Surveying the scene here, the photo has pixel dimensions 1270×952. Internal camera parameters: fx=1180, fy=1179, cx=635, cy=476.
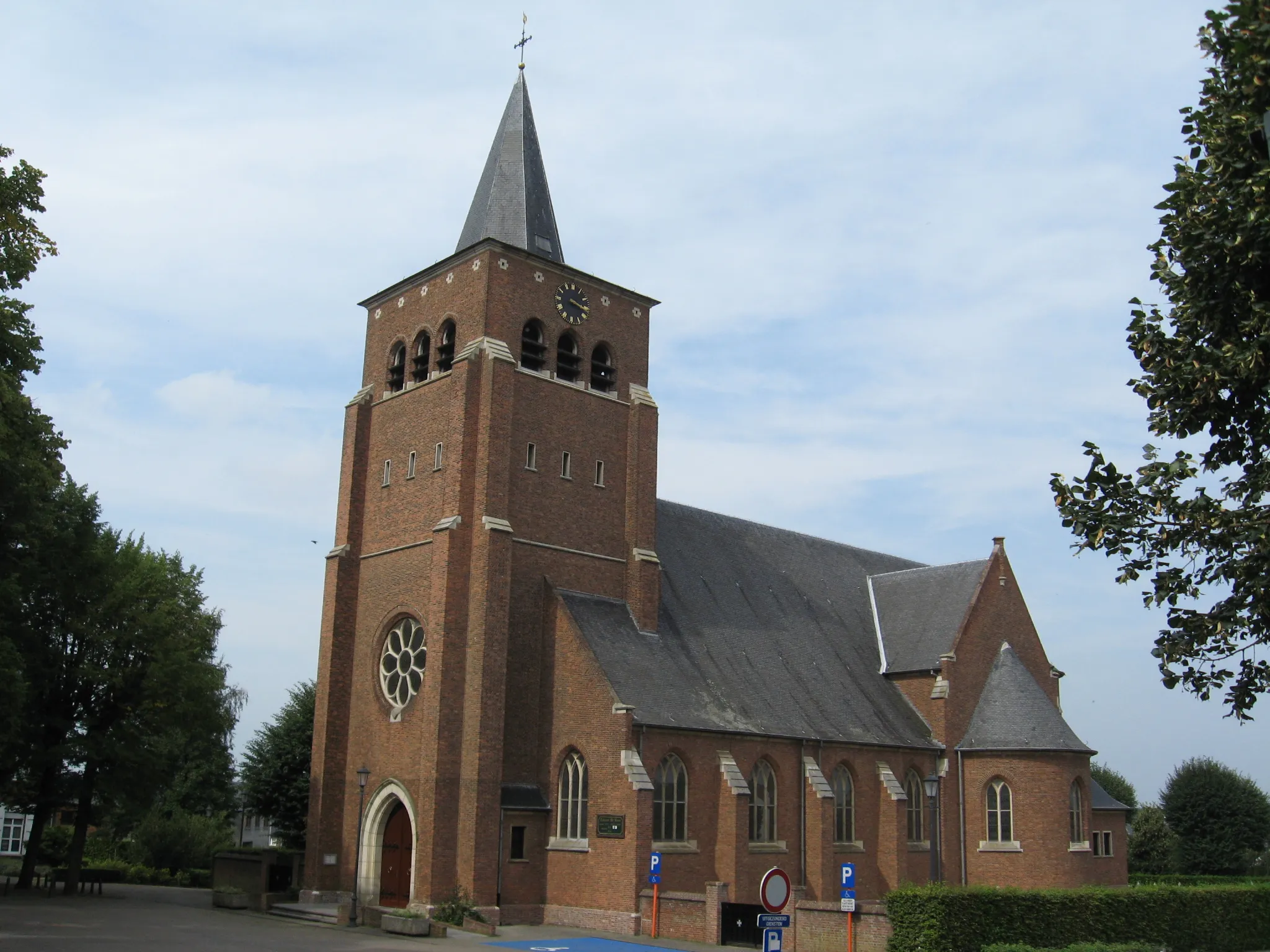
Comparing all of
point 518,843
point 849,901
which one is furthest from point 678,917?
point 849,901

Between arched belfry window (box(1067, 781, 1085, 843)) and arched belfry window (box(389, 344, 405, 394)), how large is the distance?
24.3 metres

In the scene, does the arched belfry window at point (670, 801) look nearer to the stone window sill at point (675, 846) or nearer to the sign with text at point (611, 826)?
the stone window sill at point (675, 846)

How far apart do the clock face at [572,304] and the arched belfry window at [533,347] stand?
97 centimetres

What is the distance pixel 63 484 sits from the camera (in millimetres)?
37000

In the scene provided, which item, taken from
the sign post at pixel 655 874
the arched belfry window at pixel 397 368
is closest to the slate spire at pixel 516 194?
the arched belfry window at pixel 397 368

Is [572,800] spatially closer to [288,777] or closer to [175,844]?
[288,777]

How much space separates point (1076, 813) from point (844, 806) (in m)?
8.06

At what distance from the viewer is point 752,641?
36812 millimetres

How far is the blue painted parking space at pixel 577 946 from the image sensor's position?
2477cm

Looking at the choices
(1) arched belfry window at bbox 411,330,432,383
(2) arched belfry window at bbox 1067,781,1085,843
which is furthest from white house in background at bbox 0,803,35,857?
(2) arched belfry window at bbox 1067,781,1085,843

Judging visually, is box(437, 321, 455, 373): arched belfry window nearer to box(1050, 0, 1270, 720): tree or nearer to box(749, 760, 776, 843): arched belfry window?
box(749, 760, 776, 843): arched belfry window

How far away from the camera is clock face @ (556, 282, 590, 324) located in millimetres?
35125

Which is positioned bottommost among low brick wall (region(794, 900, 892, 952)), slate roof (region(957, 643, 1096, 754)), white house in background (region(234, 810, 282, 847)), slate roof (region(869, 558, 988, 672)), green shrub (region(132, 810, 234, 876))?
white house in background (region(234, 810, 282, 847))

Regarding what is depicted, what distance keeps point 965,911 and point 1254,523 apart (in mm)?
13600
